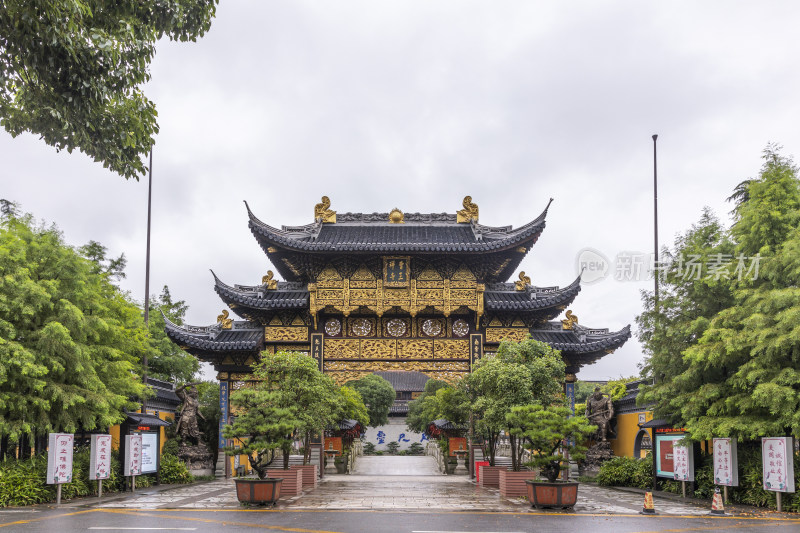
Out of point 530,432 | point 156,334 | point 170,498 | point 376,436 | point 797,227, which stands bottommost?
point 376,436

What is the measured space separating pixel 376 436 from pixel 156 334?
3487 cm

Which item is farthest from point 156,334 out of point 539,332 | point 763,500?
point 763,500

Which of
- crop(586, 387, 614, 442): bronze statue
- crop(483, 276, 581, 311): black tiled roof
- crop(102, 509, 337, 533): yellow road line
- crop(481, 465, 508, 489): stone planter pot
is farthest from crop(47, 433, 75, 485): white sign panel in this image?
crop(586, 387, 614, 442): bronze statue

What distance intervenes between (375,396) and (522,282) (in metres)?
34.5

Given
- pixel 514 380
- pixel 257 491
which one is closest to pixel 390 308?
pixel 514 380

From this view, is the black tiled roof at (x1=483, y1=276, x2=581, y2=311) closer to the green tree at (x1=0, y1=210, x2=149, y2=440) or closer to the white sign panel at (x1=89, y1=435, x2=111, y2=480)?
the green tree at (x1=0, y1=210, x2=149, y2=440)

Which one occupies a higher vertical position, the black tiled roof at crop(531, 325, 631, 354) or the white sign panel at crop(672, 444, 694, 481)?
the black tiled roof at crop(531, 325, 631, 354)

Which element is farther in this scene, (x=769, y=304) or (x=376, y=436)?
(x=376, y=436)

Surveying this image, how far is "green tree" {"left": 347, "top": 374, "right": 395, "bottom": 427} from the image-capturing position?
57.1m

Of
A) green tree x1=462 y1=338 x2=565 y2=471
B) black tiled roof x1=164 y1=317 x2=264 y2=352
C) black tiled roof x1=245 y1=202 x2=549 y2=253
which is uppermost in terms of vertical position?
black tiled roof x1=245 y1=202 x2=549 y2=253

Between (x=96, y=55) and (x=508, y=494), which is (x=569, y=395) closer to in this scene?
(x=508, y=494)

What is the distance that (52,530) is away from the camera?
40.0 ft

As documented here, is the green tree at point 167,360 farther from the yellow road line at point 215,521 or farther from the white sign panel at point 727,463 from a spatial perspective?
the white sign panel at point 727,463

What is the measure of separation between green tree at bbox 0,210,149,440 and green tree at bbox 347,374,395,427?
38.4m
